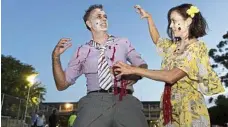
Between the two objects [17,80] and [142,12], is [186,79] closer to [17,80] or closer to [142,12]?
[142,12]

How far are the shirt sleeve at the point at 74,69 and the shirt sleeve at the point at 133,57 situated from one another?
399 millimetres

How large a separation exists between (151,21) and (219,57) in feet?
79.5

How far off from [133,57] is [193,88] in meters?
0.66

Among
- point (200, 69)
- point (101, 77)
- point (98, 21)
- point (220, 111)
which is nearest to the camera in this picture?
point (200, 69)

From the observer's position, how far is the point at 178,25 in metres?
2.77

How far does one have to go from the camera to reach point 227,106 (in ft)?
86.0

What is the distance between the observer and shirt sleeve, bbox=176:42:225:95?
2486 millimetres

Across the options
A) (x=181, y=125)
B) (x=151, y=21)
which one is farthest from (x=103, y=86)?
(x=151, y=21)

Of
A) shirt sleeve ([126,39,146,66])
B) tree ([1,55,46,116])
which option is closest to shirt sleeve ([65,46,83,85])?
shirt sleeve ([126,39,146,66])

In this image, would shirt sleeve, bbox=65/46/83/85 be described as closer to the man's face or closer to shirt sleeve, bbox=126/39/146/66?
the man's face

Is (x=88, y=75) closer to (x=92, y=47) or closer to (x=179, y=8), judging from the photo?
(x=92, y=47)

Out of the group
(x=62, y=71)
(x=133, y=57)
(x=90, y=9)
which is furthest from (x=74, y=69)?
(x=90, y=9)

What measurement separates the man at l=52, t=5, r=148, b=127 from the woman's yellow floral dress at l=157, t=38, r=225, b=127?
0.30m

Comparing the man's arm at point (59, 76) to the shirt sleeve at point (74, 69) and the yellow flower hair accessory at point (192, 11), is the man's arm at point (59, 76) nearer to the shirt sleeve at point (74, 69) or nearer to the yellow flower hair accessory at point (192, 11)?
the shirt sleeve at point (74, 69)
